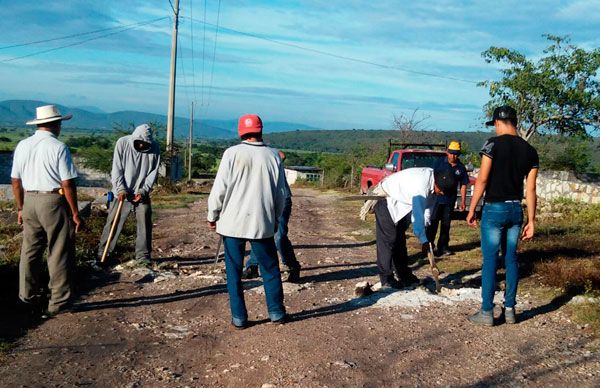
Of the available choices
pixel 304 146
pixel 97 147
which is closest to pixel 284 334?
pixel 97 147

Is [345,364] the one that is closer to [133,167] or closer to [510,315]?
[510,315]

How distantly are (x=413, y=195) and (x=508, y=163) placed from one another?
1.38 metres

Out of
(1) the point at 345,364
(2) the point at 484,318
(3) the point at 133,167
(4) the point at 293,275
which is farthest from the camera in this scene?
(3) the point at 133,167

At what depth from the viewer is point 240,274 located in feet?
17.9

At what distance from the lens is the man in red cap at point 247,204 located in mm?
5328

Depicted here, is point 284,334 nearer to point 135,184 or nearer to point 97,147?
point 135,184

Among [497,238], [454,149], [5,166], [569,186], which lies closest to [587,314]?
[497,238]

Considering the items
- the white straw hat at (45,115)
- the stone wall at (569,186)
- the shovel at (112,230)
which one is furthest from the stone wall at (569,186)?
the white straw hat at (45,115)

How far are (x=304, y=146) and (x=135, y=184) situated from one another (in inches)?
5193

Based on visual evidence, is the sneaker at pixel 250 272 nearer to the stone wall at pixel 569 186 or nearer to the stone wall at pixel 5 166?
the stone wall at pixel 569 186

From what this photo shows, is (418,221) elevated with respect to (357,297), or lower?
elevated

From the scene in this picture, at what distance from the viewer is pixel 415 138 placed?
100 feet

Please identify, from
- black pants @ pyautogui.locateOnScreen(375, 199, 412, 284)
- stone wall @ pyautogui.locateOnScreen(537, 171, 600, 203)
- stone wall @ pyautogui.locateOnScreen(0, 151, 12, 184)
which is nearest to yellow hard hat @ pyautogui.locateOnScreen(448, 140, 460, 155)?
black pants @ pyautogui.locateOnScreen(375, 199, 412, 284)

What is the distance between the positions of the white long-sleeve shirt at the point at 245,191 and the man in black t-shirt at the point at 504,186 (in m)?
1.86
